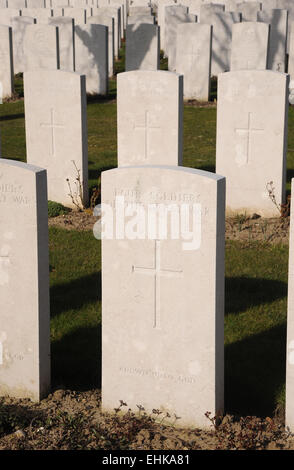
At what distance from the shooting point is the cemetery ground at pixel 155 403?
4.69 metres

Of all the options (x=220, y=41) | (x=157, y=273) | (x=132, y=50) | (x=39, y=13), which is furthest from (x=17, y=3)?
(x=157, y=273)

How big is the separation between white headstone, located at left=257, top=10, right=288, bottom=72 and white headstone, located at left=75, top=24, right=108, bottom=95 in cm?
406

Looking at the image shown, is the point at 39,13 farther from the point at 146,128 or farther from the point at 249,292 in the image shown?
the point at 249,292

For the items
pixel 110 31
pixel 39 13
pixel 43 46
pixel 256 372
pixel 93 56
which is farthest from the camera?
pixel 39 13

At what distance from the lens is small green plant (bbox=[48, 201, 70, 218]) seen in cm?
942

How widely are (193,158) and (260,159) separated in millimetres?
2959

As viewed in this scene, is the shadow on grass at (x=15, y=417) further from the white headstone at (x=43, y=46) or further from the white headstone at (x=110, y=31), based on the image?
the white headstone at (x=110, y=31)

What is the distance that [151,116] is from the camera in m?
9.02

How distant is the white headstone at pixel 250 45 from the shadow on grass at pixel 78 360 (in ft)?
36.5

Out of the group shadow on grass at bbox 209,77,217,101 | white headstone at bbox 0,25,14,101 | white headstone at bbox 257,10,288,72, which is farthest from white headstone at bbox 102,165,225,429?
white headstone at bbox 257,10,288,72

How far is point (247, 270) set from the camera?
7.44 metres

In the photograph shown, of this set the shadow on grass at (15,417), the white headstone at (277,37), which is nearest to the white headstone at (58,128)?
the shadow on grass at (15,417)

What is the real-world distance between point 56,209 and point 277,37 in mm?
11605
